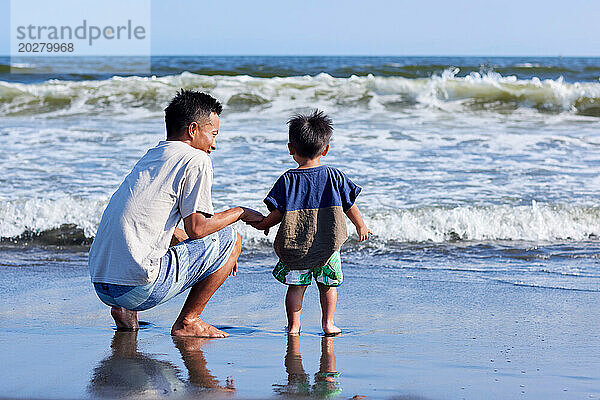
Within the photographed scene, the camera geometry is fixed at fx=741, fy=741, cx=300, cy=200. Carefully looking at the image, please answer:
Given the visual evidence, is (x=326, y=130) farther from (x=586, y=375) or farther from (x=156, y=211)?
(x=586, y=375)

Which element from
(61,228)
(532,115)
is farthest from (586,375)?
(532,115)

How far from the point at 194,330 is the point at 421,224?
313 cm

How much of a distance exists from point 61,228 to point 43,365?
341 centimetres

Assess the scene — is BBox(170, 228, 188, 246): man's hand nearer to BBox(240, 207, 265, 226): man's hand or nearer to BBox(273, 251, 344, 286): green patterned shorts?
BBox(240, 207, 265, 226): man's hand

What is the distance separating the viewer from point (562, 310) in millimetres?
3895

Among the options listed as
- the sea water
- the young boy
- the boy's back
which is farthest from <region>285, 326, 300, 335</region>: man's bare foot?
the sea water

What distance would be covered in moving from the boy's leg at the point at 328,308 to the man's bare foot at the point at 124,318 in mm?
875

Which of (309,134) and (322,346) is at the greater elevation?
(309,134)

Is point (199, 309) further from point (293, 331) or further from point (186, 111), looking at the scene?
point (186, 111)

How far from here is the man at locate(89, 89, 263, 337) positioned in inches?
119

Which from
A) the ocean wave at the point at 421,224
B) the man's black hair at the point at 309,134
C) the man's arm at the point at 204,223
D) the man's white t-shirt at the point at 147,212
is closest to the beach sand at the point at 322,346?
the man's white t-shirt at the point at 147,212

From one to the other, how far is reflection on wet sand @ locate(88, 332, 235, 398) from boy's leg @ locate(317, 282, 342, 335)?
64 cm

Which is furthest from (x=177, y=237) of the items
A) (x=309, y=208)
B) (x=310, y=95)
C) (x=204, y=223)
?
(x=310, y=95)

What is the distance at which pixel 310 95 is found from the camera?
14602mm
